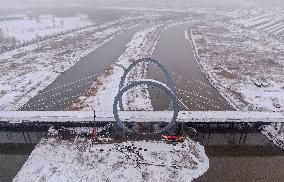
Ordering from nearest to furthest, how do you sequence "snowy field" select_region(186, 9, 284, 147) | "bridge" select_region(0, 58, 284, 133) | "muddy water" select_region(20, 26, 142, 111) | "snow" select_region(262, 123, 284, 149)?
"snow" select_region(262, 123, 284, 149) < "bridge" select_region(0, 58, 284, 133) < "muddy water" select_region(20, 26, 142, 111) < "snowy field" select_region(186, 9, 284, 147)

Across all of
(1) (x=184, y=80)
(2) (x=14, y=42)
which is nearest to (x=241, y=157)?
(1) (x=184, y=80)

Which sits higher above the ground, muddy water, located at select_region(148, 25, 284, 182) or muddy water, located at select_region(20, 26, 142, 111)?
muddy water, located at select_region(20, 26, 142, 111)

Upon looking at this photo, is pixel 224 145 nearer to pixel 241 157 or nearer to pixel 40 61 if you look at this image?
pixel 241 157

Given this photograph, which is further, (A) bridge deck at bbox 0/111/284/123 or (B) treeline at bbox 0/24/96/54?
(B) treeline at bbox 0/24/96/54

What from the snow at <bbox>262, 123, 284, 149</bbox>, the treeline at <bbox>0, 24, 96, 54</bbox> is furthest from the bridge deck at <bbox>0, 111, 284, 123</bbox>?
the treeline at <bbox>0, 24, 96, 54</bbox>

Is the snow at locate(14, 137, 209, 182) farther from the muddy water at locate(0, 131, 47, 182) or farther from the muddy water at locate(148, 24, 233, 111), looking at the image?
the muddy water at locate(148, 24, 233, 111)

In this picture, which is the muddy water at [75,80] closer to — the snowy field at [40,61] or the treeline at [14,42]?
the snowy field at [40,61]

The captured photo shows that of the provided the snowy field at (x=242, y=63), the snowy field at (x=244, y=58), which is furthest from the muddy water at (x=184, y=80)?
the snowy field at (x=242, y=63)
